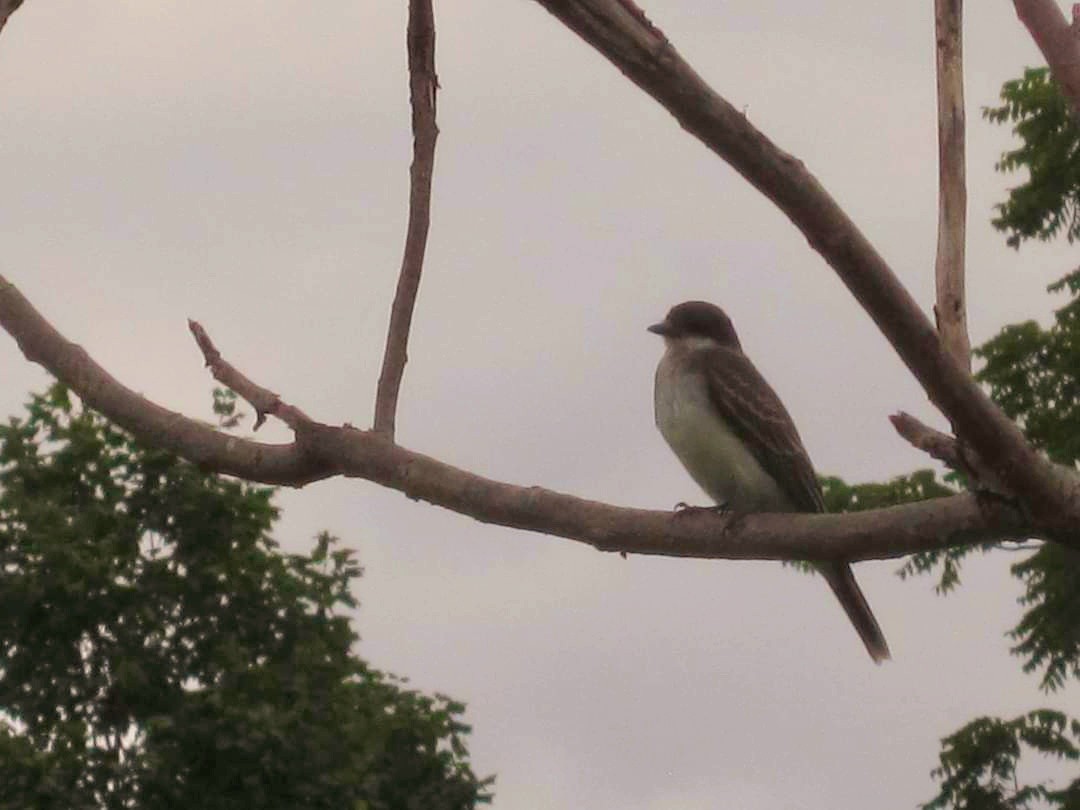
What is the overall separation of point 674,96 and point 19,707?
1057 inches

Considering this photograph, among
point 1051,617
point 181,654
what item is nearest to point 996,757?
point 1051,617

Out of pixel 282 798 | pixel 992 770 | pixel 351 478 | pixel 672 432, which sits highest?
pixel 282 798

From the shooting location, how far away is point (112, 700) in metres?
29.8

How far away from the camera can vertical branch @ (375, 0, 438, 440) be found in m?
6.31

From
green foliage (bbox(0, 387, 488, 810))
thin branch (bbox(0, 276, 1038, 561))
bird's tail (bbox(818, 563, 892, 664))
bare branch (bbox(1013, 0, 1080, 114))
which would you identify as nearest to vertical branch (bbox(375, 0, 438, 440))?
thin branch (bbox(0, 276, 1038, 561))

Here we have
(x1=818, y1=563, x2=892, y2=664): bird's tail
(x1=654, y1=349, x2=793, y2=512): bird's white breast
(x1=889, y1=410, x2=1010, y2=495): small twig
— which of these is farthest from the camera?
(x1=654, y1=349, x2=793, y2=512): bird's white breast

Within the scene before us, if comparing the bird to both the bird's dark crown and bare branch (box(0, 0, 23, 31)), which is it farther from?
bare branch (box(0, 0, 23, 31))

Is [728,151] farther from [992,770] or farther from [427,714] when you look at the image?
[427,714]

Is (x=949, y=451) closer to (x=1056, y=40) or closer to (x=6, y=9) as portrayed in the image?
(x=1056, y=40)

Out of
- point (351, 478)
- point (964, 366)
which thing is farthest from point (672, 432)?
point (964, 366)

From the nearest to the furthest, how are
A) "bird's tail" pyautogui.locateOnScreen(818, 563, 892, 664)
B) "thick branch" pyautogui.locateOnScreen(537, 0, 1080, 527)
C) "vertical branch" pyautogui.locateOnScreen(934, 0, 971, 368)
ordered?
"thick branch" pyautogui.locateOnScreen(537, 0, 1080, 527) → "vertical branch" pyautogui.locateOnScreen(934, 0, 971, 368) → "bird's tail" pyautogui.locateOnScreen(818, 563, 892, 664)

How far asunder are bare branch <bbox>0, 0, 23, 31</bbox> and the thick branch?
8.20 ft

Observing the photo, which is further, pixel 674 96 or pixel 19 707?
pixel 19 707

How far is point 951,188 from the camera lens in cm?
566
